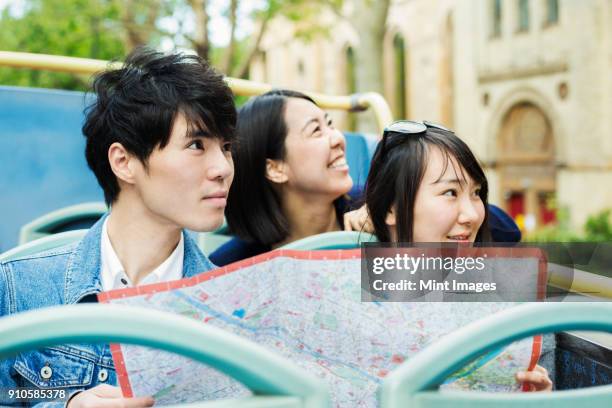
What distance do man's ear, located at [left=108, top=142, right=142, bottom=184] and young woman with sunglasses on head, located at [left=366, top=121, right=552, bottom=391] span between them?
50 cm

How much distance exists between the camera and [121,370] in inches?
35.0

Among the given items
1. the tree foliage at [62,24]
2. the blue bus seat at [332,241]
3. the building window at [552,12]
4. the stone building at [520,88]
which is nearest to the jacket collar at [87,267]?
the blue bus seat at [332,241]

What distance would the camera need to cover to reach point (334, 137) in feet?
6.74

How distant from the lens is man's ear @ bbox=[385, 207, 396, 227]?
4.80 ft

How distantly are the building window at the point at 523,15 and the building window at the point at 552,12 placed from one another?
2.07ft

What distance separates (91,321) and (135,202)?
668 millimetres

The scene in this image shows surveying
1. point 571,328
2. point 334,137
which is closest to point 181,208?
point 571,328

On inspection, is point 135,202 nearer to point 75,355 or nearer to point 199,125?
point 199,125

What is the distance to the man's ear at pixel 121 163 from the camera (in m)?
1.30

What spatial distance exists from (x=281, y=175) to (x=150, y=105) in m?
0.83

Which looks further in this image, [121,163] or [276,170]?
[276,170]

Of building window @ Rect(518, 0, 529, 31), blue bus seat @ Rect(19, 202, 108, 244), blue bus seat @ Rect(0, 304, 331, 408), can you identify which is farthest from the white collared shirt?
building window @ Rect(518, 0, 529, 31)

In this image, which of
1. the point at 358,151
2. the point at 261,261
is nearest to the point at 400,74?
the point at 358,151

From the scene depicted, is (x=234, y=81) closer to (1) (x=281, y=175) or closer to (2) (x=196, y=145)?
(1) (x=281, y=175)
